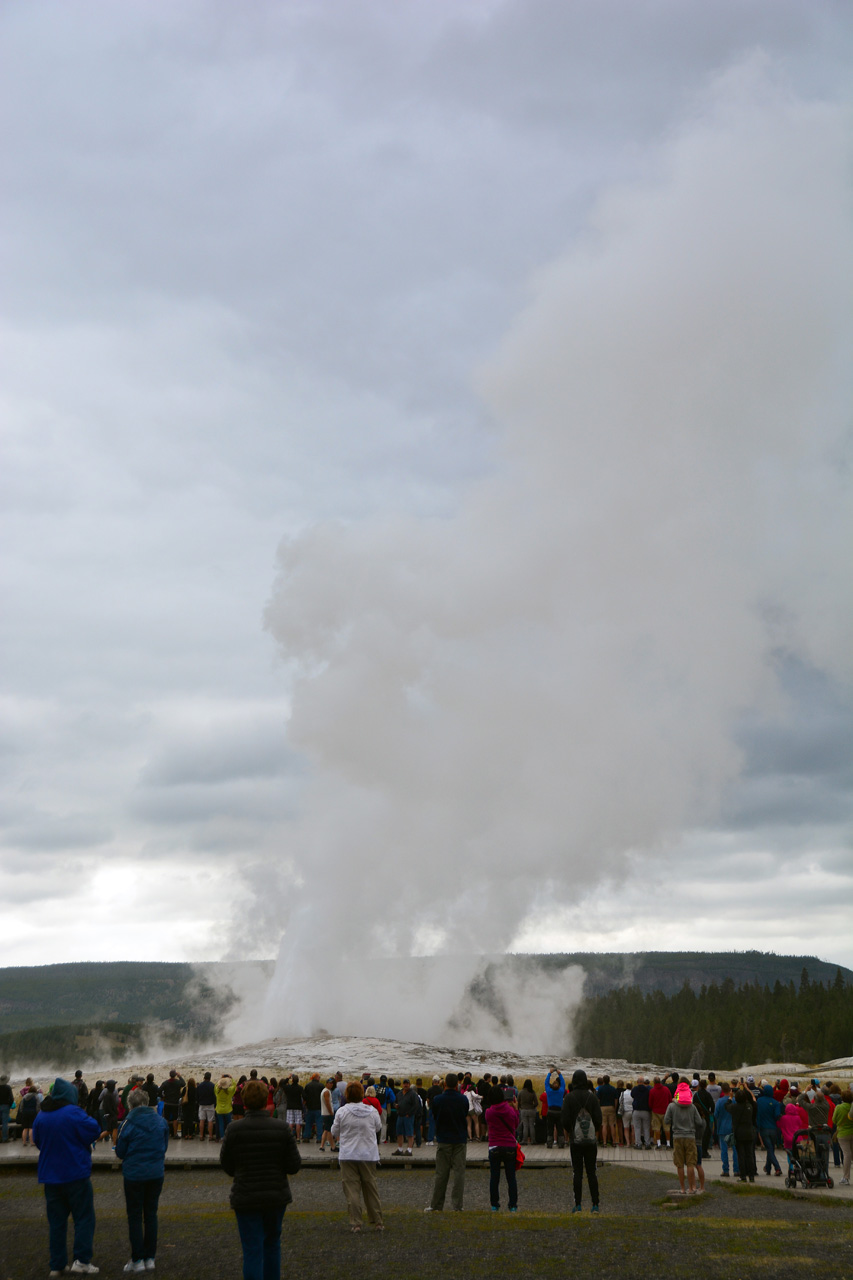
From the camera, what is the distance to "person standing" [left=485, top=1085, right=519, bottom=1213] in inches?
651

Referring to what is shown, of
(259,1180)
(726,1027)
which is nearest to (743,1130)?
(259,1180)

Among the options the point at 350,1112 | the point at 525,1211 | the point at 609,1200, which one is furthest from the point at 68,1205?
the point at 609,1200

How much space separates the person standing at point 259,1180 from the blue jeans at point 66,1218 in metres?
3.55

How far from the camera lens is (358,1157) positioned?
49.4 feet

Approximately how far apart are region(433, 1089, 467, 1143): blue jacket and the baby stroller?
953 centimetres

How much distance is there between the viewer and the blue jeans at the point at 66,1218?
40.8ft

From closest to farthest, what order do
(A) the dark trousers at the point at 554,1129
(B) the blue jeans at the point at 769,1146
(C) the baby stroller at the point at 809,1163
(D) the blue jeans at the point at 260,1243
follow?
1. (D) the blue jeans at the point at 260,1243
2. (C) the baby stroller at the point at 809,1163
3. (B) the blue jeans at the point at 769,1146
4. (A) the dark trousers at the point at 554,1129

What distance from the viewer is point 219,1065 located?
6094 cm

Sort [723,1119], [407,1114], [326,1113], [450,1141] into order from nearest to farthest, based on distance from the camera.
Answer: [450,1141] < [723,1119] < [407,1114] < [326,1113]

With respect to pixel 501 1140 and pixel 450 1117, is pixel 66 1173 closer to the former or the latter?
pixel 450 1117

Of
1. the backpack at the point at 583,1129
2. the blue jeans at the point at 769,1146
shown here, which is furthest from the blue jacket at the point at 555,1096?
the backpack at the point at 583,1129

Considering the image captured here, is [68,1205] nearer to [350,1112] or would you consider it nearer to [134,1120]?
[134,1120]

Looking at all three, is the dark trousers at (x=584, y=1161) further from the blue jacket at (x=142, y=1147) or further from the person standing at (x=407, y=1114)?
the person standing at (x=407, y=1114)

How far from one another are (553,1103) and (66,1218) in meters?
19.4
